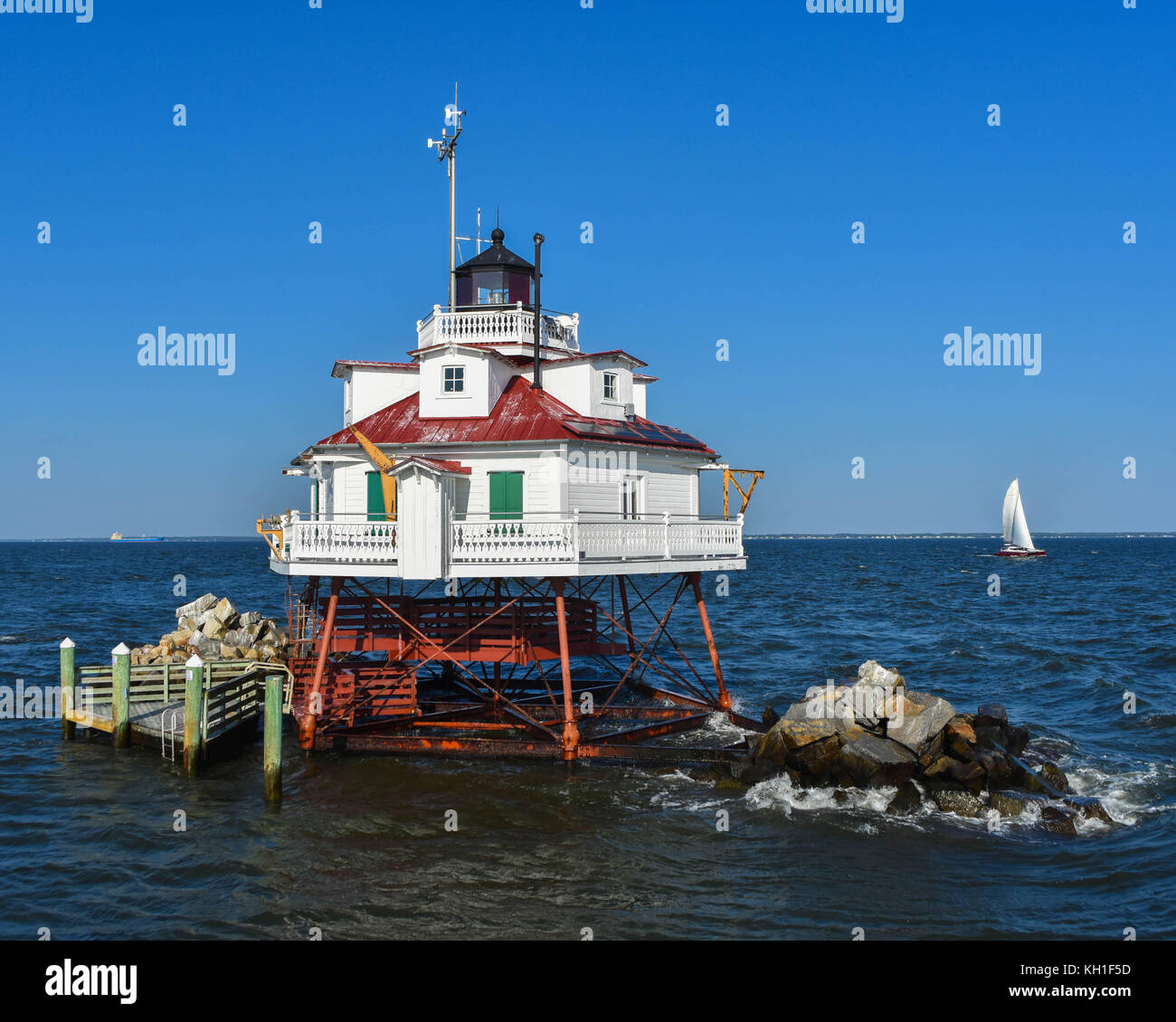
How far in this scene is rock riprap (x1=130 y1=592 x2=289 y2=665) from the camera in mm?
33500

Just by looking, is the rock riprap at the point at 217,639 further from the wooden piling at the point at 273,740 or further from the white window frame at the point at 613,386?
the white window frame at the point at 613,386

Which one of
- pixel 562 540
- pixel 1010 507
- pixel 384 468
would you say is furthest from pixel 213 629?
pixel 1010 507

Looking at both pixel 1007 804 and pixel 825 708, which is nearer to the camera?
pixel 1007 804

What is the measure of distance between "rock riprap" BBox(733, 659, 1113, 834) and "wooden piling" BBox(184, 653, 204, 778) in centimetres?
1256

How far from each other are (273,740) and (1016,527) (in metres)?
160

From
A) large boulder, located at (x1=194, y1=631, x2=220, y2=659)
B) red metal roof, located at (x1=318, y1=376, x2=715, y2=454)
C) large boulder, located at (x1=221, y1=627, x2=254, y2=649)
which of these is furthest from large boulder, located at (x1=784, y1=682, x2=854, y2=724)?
large boulder, located at (x1=221, y1=627, x2=254, y2=649)

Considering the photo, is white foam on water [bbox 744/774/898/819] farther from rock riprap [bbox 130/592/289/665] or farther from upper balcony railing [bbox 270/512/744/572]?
rock riprap [bbox 130/592/289/665]

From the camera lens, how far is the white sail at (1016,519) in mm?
158500

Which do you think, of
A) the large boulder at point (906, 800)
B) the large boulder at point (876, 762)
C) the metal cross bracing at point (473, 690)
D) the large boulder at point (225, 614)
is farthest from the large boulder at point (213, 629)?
the large boulder at point (906, 800)

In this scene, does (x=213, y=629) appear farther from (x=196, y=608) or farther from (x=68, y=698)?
(x=68, y=698)

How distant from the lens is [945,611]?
226ft

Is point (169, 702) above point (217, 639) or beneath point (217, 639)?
beneath

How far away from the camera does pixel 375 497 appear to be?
84.8ft
